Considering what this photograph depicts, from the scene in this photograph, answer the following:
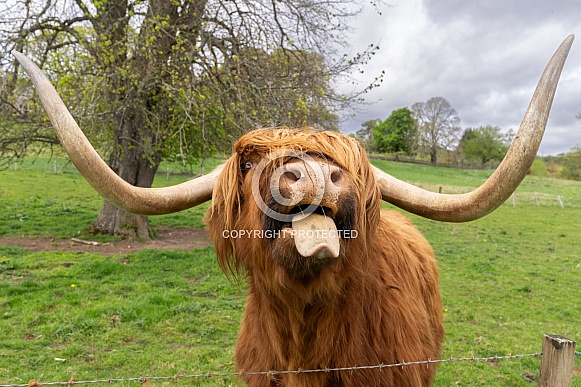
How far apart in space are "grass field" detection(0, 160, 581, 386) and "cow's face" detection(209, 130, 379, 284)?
116 inches

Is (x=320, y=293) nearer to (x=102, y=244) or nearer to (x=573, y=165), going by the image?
(x=102, y=244)

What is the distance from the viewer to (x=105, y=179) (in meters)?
2.01

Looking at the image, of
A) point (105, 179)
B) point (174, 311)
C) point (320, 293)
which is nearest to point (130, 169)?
point (174, 311)

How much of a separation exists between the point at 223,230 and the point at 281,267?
0.49 m

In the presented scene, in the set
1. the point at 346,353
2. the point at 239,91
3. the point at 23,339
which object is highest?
the point at 239,91

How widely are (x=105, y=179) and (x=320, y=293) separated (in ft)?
3.82

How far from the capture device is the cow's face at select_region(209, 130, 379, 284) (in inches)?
59.8

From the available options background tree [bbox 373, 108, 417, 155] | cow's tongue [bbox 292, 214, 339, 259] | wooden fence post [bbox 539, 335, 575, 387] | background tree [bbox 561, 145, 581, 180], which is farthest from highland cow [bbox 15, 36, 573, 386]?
background tree [bbox 373, 108, 417, 155]

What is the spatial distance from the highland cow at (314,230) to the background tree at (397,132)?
58235mm

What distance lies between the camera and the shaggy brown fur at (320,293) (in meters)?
1.79

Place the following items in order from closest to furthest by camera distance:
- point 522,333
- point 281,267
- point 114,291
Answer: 1. point 281,267
2. point 522,333
3. point 114,291

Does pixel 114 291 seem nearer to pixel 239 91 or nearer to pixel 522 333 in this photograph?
pixel 239 91

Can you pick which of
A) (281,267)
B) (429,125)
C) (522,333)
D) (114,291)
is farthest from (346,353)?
(429,125)

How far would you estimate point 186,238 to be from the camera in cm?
1105
